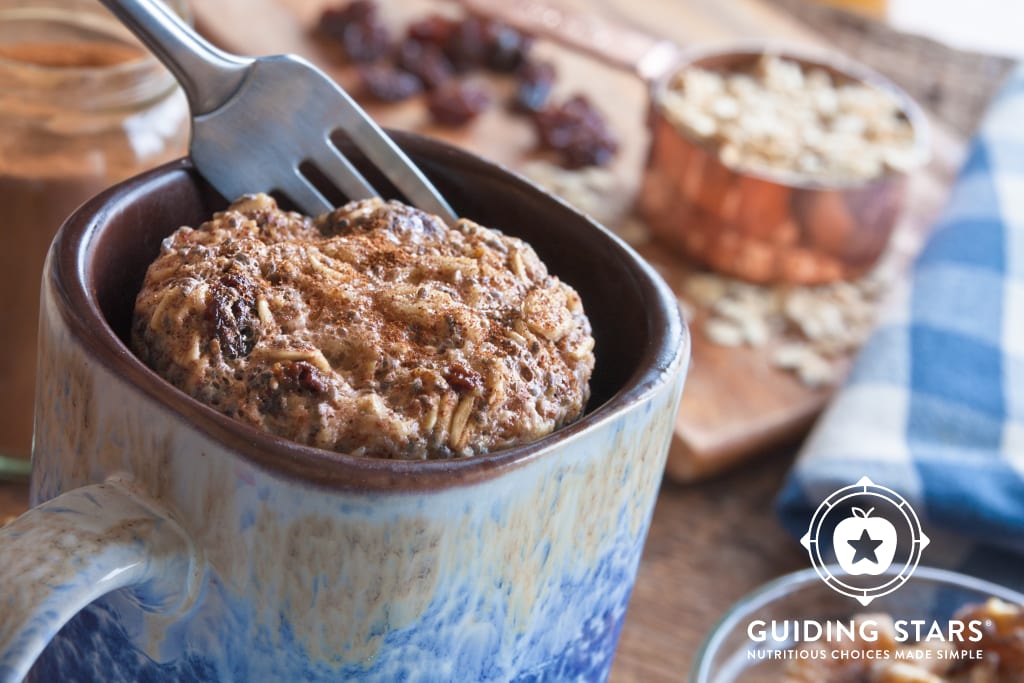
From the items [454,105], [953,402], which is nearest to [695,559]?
[953,402]

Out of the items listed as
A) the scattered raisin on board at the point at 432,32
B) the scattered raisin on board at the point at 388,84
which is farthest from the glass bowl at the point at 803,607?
the scattered raisin on board at the point at 432,32

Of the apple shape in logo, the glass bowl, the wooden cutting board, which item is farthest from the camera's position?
the wooden cutting board

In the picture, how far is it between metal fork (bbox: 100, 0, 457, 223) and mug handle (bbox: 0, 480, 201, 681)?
185mm

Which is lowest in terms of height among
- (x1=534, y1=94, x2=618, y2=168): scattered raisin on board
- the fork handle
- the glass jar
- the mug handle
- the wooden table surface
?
the wooden table surface

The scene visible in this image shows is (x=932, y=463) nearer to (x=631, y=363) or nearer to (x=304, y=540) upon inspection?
(x=631, y=363)

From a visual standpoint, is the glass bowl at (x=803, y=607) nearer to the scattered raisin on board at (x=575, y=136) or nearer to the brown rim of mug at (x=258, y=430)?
the brown rim of mug at (x=258, y=430)

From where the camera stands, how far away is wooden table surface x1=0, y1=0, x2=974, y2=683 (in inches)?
32.7

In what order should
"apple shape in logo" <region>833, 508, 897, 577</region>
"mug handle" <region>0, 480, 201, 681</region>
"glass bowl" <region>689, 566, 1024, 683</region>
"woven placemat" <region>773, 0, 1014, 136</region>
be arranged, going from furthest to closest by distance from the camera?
1. "woven placemat" <region>773, 0, 1014, 136</region>
2. "apple shape in logo" <region>833, 508, 897, 577</region>
3. "glass bowl" <region>689, 566, 1024, 683</region>
4. "mug handle" <region>0, 480, 201, 681</region>

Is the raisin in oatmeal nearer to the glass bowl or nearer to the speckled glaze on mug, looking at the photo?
the speckled glaze on mug

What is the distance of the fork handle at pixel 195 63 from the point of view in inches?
21.1

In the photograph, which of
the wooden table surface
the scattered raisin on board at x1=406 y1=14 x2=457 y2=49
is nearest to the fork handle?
the wooden table surface

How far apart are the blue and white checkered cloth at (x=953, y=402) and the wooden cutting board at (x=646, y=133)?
71 millimetres

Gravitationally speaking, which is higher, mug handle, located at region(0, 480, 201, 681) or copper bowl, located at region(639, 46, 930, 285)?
mug handle, located at region(0, 480, 201, 681)

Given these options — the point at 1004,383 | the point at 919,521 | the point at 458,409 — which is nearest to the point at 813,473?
the point at 919,521
